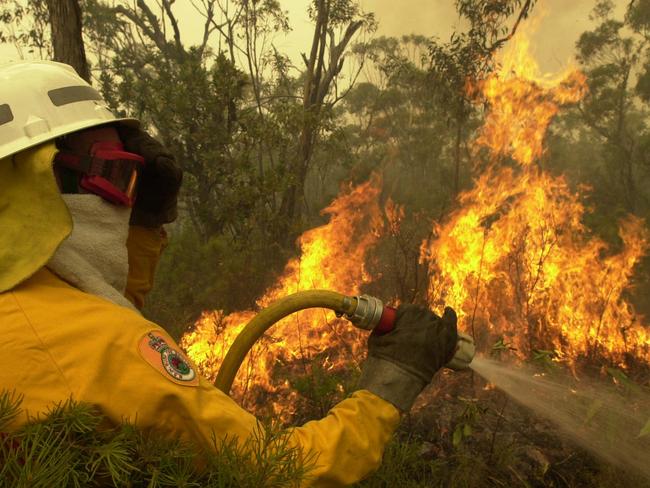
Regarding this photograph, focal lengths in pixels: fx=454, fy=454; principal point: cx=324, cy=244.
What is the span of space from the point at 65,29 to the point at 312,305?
452cm

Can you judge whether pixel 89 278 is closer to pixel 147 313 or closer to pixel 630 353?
pixel 630 353

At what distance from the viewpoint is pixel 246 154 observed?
30.2 feet

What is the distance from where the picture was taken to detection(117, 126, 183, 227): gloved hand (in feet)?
6.62

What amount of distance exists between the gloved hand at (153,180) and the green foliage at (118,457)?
1.27 m

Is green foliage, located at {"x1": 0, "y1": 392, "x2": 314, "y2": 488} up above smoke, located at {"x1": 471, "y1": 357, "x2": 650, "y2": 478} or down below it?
above

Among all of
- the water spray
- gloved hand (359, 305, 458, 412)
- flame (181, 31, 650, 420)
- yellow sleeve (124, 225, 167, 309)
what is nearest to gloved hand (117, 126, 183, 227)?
yellow sleeve (124, 225, 167, 309)

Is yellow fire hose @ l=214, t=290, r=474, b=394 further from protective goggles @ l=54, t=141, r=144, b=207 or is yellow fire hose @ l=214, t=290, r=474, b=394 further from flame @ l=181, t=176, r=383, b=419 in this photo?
flame @ l=181, t=176, r=383, b=419

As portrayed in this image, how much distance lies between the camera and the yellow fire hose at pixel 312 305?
180 centimetres

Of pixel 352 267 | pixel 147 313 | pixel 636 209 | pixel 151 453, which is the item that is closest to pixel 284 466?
pixel 151 453

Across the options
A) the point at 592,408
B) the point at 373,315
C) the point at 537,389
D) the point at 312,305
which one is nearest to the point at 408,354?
the point at 373,315

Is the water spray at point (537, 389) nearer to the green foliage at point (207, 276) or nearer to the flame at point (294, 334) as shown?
the flame at point (294, 334)

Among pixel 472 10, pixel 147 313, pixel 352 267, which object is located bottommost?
pixel 147 313

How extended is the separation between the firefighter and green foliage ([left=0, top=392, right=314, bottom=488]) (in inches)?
1.6

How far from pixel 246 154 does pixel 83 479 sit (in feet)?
28.4
